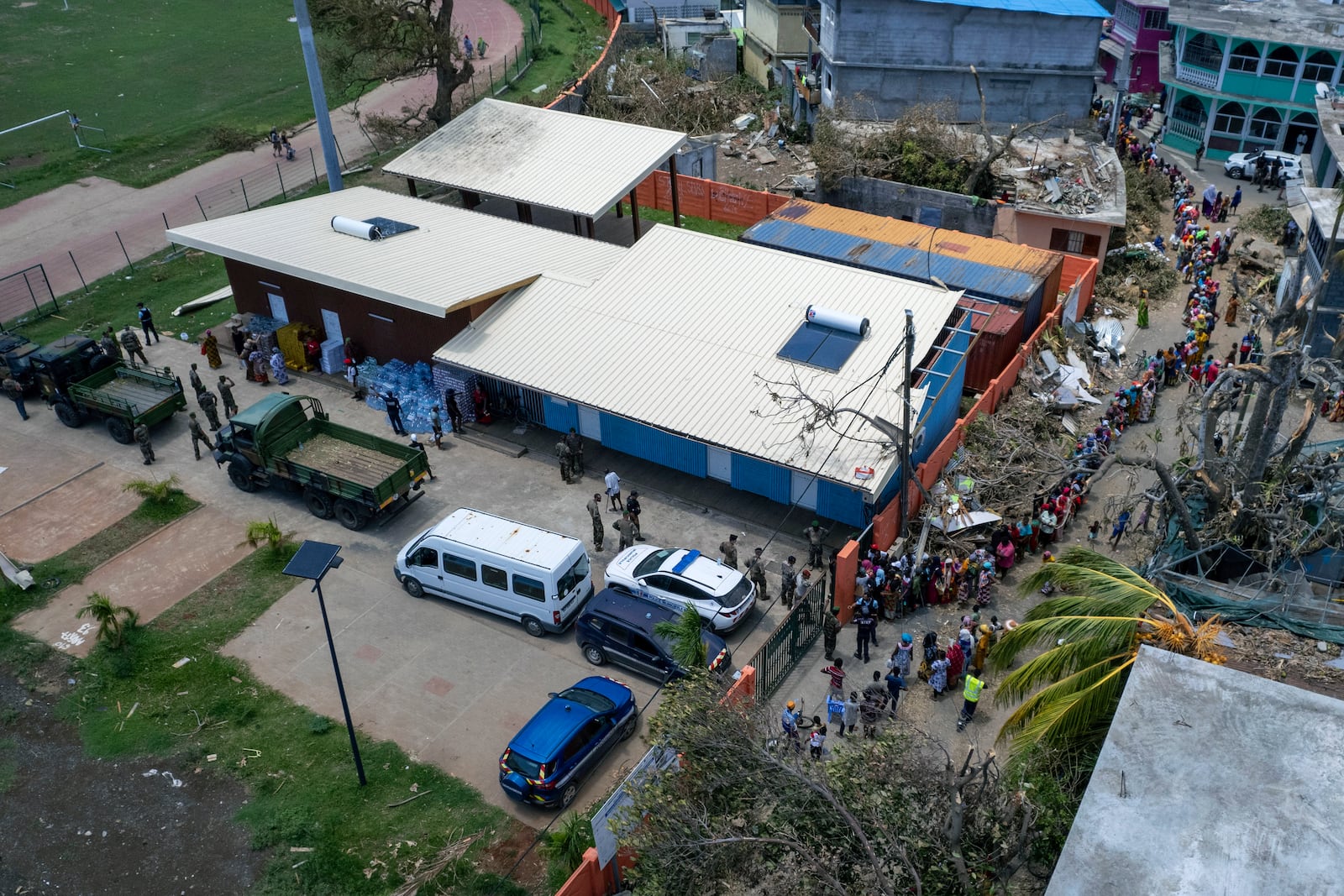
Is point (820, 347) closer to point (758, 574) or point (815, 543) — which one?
point (815, 543)

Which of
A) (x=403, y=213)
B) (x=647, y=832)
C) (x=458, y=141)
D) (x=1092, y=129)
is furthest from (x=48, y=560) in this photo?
(x=1092, y=129)

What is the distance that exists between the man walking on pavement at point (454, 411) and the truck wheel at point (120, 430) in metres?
7.79

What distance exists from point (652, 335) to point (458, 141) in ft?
48.9

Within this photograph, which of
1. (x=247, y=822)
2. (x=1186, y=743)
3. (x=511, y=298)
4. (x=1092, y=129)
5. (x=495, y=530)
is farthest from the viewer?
(x=1092, y=129)

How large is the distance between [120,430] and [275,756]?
40.9ft

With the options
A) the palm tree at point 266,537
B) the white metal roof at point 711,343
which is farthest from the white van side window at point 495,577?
the palm tree at point 266,537

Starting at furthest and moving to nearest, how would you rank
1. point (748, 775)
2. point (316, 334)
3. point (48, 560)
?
point (316, 334) < point (48, 560) < point (748, 775)

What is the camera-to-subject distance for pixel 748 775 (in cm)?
1344

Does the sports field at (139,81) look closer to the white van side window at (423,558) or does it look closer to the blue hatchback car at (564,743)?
the white van side window at (423,558)

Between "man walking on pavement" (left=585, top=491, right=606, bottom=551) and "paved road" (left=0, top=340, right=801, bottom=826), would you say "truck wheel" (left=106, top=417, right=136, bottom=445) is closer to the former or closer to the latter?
"paved road" (left=0, top=340, right=801, bottom=826)

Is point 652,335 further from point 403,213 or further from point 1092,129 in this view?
point 1092,129

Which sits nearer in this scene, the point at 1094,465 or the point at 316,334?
the point at 1094,465

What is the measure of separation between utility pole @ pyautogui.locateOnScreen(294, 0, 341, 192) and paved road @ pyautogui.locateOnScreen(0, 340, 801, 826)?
11.9 metres

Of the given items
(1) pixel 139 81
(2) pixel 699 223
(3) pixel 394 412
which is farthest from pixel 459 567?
(1) pixel 139 81
